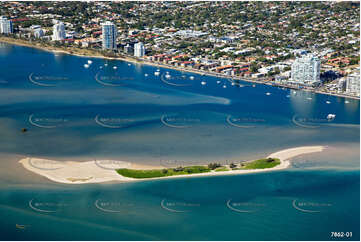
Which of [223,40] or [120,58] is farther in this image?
[223,40]

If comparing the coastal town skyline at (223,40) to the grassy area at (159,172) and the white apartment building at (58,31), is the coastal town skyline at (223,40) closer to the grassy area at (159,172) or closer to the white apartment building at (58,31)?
the white apartment building at (58,31)

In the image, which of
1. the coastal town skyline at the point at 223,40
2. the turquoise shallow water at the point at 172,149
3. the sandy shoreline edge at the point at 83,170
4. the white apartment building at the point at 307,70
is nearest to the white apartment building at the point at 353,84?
the coastal town skyline at the point at 223,40

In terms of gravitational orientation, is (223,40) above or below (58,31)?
below

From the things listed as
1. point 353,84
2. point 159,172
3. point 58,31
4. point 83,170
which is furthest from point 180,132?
point 58,31

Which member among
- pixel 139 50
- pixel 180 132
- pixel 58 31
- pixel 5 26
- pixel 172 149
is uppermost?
pixel 5 26

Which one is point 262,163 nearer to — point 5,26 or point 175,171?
point 175,171

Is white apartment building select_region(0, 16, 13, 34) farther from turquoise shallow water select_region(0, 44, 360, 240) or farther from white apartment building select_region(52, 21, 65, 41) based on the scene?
turquoise shallow water select_region(0, 44, 360, 240)

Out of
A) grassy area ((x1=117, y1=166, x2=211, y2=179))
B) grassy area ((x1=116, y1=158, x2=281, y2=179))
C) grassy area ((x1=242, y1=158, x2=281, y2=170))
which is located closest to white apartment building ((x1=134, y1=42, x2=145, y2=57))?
grassy area ((x1=242, y1=158, x2=281, y2=170))

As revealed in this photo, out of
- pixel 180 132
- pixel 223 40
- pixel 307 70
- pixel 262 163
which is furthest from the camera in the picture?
pixel 223 40
